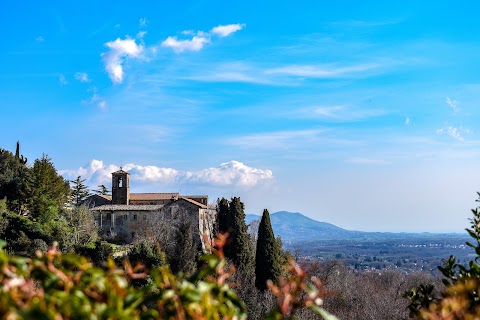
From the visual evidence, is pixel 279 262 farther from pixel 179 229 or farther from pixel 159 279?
pixel 159 279

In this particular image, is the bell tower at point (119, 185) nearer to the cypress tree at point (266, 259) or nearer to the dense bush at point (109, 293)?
the cypress tree at point (266, 259)

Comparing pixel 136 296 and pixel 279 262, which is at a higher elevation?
pixel 136 296

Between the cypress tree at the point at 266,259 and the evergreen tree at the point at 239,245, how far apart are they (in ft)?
3.48

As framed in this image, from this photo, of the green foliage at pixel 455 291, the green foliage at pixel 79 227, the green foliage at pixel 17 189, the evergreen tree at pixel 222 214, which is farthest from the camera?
→ the evergreen tree at pixel 222 214

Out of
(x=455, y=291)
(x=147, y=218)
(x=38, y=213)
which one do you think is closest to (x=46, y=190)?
(x=38, y=213)

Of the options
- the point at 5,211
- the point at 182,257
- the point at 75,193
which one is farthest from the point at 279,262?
the point at 75,193

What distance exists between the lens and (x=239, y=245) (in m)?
33.5

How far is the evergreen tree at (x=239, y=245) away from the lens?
33.2 m

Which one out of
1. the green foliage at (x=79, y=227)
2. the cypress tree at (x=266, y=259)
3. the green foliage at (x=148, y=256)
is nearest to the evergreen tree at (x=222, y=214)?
the cypress tree at (x=266, y=259)

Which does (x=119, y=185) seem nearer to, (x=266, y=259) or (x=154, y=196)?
(x=154, y=196)

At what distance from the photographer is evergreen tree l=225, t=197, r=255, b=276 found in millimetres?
33156

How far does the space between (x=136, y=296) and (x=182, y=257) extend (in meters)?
31.9

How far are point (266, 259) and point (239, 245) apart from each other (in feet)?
8.36

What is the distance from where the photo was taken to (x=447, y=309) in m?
1.65
